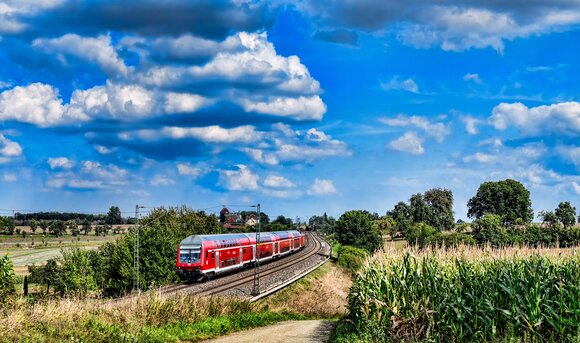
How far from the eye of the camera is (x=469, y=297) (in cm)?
1736

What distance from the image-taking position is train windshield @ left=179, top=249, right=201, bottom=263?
50.5 metres

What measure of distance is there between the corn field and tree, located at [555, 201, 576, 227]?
126 metres

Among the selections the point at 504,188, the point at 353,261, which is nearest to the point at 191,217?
the point at 353,261

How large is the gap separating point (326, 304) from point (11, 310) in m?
37.7

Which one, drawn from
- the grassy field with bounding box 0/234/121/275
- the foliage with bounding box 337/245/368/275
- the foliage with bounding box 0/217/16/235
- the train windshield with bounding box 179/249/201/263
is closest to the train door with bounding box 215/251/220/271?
the train windshield with bounding box 179/249/201/263

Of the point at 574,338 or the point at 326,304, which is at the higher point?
the point at 574,338

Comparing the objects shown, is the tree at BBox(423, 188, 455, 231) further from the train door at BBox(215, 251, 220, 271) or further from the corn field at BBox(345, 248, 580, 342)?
the corn field at BBox(345, 248, 580, 342)

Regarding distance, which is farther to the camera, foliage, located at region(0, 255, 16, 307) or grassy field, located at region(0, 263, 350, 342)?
foliage, located at region(0, 255, 16, 307)

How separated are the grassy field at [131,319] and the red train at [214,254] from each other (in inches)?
761

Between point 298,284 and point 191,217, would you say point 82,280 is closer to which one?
point 298,284

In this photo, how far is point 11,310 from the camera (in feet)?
57.6

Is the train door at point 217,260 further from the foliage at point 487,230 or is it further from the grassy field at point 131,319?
the foliage at point 487,230

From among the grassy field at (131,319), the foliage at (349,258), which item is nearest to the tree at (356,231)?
the foliage at (349,258)

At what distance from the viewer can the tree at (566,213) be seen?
133 metres
